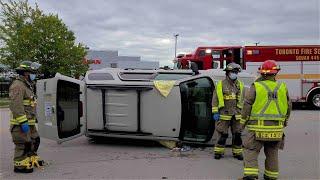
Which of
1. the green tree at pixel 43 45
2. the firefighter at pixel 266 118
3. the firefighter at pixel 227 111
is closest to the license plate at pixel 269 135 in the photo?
the firefighter at pixel 266 118

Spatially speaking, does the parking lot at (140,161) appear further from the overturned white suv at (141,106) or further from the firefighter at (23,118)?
the overturned white suv at (141,106)

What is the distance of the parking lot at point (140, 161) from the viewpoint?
23.2 ft

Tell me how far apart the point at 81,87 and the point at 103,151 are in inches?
55.2

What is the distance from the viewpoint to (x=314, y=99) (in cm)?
1956

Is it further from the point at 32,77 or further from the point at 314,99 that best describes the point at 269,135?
the point at 314,99

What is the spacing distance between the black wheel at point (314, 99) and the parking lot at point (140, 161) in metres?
9.37

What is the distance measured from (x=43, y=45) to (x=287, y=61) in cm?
1548

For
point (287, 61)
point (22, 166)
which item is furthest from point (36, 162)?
point (287, 61)

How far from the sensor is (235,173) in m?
7.17

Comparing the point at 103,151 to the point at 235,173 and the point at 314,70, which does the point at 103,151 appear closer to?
the point at 235,173

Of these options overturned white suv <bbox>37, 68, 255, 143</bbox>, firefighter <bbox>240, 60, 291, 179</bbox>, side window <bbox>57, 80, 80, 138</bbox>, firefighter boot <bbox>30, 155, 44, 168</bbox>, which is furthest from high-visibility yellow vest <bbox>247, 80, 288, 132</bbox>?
side window <bbox>57, 80, 80, 138</bbox>

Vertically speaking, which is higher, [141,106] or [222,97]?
[222,97]

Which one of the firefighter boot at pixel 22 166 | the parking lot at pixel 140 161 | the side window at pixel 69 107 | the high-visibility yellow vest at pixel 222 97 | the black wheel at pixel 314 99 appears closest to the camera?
the parking lot at pixel 140 161

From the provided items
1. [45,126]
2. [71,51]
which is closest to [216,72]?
[45,126]
